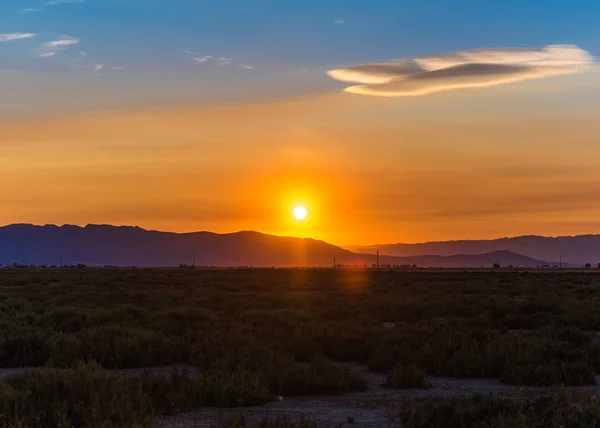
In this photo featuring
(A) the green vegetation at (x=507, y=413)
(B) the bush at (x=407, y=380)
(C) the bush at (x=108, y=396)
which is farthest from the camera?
(B) the bush at (x=407, y=380)

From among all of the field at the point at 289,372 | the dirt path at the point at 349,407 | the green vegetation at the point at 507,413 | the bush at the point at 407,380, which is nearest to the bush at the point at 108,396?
the field at the point at 289,372

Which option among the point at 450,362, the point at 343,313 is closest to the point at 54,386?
the point at 450,362

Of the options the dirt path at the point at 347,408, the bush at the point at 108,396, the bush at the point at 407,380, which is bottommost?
the dirt path at the point at 347,408

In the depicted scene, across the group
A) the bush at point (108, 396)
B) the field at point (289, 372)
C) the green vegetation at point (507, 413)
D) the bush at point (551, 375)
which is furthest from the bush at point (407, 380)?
the green vegetation at point (507, 413)

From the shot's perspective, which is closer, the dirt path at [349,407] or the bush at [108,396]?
the bush at [108,396]

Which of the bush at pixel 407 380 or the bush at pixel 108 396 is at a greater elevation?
the bush at pixel 108 396

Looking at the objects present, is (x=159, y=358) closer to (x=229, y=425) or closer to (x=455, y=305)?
(x=229, y=425)

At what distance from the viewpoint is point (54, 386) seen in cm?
1174

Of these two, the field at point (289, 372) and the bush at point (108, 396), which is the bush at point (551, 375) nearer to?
the field at point (289, 372)

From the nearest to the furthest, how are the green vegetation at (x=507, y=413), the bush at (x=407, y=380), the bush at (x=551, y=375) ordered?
the green vegetation at (x=507, y=413) < the bush at (x=407, y=380) < the bush at (x=551, y=375)

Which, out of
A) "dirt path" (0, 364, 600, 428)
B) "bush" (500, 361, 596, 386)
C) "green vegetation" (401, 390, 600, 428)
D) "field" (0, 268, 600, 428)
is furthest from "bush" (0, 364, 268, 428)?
"bush" (500, 361, 596, 386)

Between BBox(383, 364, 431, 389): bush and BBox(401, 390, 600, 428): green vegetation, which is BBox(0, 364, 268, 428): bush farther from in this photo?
BBox(401, 390, 600, 428): green vegetation

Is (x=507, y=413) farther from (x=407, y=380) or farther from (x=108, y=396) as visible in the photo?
(x=108, y=396)

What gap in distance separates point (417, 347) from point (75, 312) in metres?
13.1
